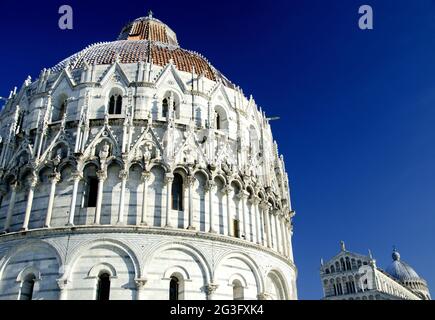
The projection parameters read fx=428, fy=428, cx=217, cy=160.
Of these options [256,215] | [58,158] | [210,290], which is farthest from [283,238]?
[58,158]

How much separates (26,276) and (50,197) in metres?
3.70

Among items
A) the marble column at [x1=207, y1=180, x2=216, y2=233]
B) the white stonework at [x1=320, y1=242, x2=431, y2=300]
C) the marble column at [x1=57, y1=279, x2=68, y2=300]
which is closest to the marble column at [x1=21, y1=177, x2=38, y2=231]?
the marble column at [x1=57, y1=279, x2=68, y2=300]

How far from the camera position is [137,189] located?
20.7 metres

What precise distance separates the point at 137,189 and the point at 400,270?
93166 millimetres

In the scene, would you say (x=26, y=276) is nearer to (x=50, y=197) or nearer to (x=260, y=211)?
(x=50, y=197)

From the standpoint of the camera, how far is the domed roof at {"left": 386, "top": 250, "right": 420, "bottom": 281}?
9644 cm

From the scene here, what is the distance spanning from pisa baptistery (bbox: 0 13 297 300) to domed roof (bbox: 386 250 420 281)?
8220 cm

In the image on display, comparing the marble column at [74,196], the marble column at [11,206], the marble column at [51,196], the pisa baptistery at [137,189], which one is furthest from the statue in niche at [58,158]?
the marble column at [11,206]

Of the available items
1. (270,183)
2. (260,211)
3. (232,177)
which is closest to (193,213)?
(232,177)

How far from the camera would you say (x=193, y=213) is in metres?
20.9

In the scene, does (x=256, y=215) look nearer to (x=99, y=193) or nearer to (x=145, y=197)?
(x=145, y=197)

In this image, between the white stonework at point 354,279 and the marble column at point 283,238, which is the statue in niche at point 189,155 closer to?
the marble column at point 283,238

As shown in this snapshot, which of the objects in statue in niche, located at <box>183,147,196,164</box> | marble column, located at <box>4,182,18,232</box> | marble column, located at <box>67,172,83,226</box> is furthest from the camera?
statue in niche, located at <box>183,147,196,164</box>

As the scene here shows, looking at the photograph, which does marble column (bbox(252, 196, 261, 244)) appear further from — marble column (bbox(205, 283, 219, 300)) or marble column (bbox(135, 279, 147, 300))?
marble column (bbox(135, 279, 147, 300))
